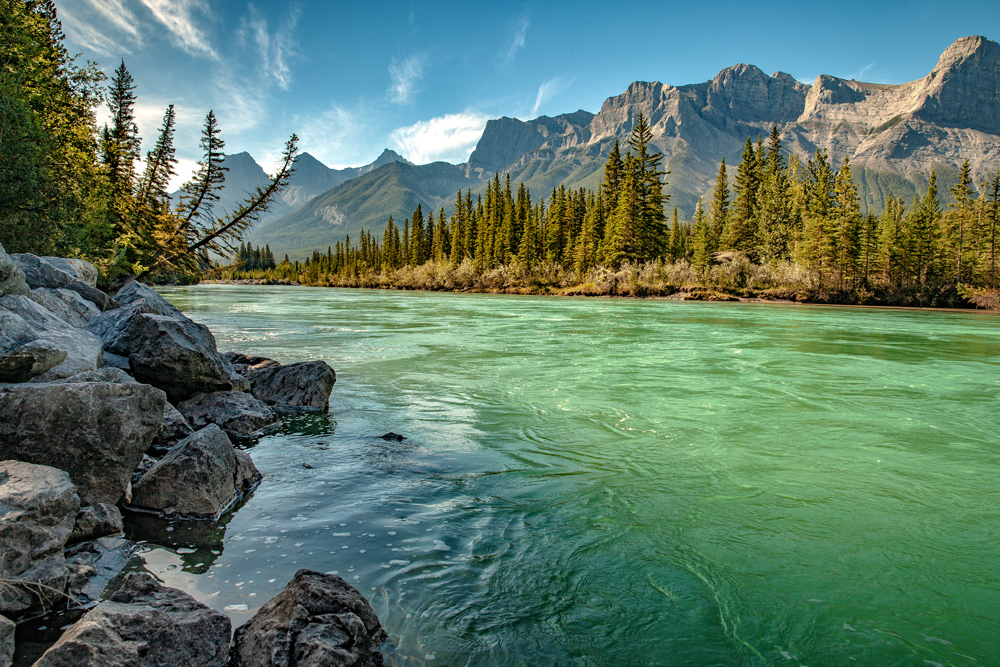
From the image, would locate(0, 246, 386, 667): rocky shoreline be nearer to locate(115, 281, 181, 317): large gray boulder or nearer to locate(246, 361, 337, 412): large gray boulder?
locate(246, 361, 337, 412): large gray boulder

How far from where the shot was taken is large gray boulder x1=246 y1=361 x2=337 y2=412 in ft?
28.8

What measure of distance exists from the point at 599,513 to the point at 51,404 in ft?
16.0

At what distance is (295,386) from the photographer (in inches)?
353

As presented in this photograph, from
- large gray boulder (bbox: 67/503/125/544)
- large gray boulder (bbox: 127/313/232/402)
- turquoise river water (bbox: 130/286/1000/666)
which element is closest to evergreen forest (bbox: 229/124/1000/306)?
turquoise river water (bbox: 130/286/1000/666)

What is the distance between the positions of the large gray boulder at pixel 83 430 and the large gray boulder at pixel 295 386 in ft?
13.5

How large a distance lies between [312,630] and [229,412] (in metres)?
5.71

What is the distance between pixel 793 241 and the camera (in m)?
58.2

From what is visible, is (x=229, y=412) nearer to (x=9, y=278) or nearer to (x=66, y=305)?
(x=9, y=278)

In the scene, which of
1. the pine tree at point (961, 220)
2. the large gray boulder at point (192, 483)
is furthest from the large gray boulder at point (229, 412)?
the pine tree at point (961, 220)

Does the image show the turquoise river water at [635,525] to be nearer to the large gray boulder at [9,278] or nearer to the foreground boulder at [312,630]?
the foreground boulder at [312,630]

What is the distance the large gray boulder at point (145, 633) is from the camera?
2.27 m

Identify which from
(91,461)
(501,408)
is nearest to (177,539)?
(91,461)

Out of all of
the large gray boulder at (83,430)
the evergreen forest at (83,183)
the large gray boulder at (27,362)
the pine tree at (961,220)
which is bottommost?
the large gray boulder at (83,430)

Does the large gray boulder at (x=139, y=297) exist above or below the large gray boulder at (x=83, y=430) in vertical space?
above
